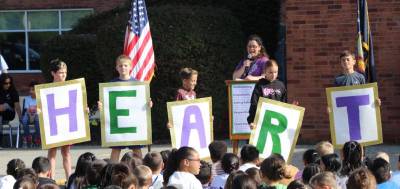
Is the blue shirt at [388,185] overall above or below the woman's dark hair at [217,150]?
below

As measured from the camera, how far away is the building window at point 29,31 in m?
25.4

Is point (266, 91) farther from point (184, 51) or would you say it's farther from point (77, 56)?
point (77, 56)

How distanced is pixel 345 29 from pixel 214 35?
2.87m

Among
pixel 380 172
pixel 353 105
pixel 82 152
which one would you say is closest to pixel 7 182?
pixel 380 172

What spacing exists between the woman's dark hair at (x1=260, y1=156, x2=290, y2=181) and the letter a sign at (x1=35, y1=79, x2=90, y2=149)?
13.1 feet

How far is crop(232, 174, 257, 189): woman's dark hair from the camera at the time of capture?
7309 millimetres

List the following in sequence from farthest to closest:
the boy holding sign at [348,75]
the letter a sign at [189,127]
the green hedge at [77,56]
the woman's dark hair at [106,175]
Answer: the green hedge at [77,56]
the boy holding sign at [348,75]
the letter a sign at [189,127]
the woman's dark hair at [106,175]

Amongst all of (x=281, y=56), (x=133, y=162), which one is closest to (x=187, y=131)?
(x=133, y=162)

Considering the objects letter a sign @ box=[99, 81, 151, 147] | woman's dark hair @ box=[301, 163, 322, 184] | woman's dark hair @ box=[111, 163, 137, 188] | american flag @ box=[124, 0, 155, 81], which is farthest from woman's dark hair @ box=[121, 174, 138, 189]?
american flag @ box=[124, 0, 155, 81]

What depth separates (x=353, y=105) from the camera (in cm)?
1126

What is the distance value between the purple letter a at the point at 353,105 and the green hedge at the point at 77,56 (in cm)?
1026

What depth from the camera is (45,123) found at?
1141cm

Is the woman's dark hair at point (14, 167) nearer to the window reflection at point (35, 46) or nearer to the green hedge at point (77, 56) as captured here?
the green hedge at point (77, 56)

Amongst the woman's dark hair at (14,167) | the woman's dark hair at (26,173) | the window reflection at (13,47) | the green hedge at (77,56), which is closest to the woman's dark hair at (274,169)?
the woman's dark hair at (26,173)
